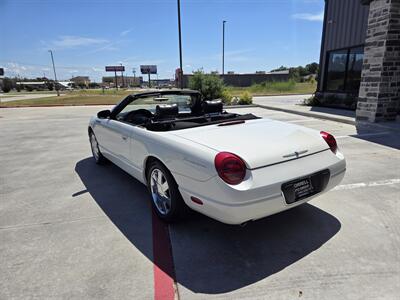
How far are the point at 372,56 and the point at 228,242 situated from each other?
8177 millimetres

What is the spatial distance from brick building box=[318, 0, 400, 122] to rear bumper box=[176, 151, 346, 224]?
722 cm

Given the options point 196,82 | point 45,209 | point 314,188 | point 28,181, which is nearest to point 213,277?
point 314,188

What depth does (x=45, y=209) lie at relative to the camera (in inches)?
142

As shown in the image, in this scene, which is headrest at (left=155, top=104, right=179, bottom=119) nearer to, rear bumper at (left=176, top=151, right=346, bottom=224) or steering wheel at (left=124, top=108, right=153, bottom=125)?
steering wheel at (left=124, top=108, right=153, bottom=125)

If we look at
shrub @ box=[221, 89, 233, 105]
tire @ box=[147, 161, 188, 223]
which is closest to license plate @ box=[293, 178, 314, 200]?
tire @ box=[147, 161, 188, 223]

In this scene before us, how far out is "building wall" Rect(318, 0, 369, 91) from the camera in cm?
1138

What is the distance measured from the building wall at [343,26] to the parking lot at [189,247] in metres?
9.39

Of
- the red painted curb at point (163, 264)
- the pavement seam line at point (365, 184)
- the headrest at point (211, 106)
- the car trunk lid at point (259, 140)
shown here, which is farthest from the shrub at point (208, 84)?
the red painted curb at point (163, 264)

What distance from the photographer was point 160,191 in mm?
3146

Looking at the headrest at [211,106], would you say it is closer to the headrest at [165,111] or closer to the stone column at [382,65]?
the headrest at [165,111]

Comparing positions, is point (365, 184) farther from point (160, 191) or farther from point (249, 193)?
point (160, 191)

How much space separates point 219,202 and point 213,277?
590mm

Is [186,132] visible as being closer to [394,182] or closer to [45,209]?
[45,209]

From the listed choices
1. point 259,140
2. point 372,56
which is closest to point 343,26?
point 372,56
